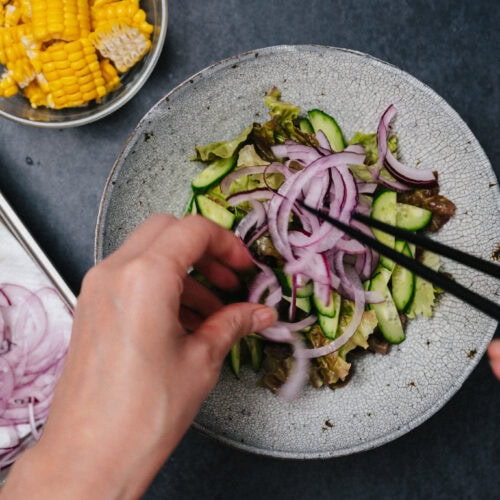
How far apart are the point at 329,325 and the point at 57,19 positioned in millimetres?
977

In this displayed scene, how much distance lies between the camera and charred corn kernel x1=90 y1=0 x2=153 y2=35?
1434 mm

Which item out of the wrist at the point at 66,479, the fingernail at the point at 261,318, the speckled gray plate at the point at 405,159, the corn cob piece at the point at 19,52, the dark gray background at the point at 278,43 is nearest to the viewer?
the wrist at the point at 66,479

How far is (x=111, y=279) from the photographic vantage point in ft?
3.07

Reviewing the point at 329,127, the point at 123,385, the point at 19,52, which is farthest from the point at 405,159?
the point at 19,52

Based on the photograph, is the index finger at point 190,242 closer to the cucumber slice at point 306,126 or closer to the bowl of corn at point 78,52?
the cucumber slice at point 306,126

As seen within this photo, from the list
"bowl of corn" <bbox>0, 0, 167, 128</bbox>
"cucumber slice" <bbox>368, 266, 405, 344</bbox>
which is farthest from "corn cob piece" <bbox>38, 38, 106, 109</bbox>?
"cucumber slice" <bbox>368, 266, 405, 344</bbox>

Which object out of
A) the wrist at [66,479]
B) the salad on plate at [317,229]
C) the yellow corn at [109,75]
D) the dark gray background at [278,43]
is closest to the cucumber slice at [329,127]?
the salad on plate at [317,229]

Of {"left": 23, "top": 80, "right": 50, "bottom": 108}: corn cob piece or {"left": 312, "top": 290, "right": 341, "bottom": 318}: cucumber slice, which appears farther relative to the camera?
{"left": 23, "top": 80, "right": 50, "bottom": 108}: corn cob piece

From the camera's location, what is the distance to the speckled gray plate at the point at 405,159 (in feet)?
4.35

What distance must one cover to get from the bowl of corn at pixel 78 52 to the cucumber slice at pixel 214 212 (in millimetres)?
330

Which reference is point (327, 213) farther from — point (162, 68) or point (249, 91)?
point (162, 68)

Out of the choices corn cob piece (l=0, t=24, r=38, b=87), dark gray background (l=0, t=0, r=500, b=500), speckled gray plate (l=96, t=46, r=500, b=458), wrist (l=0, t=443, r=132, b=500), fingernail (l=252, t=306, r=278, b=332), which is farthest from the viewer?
dark gray background (l=0, t=0, r=500, b=500)

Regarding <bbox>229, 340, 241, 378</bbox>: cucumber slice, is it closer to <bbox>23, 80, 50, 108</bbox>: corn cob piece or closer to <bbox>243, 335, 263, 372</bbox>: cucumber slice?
<bbox>243, 335, 263, 372</bbox>: cucumber slice

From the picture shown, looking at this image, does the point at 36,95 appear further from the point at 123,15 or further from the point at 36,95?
the point at 123,15
